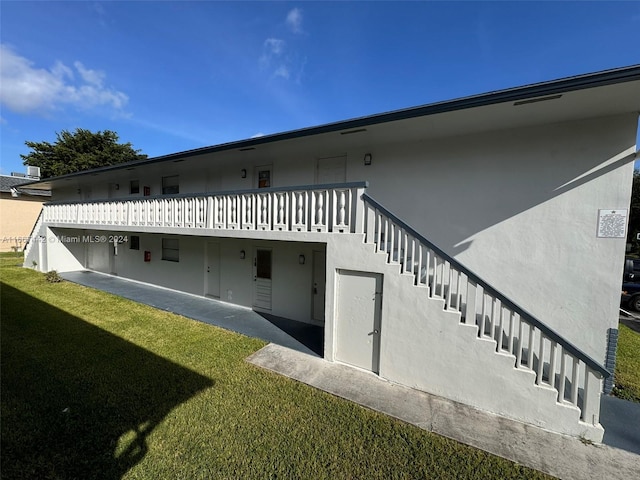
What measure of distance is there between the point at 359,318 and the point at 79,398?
4.45 m

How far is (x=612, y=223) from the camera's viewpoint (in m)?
4.31

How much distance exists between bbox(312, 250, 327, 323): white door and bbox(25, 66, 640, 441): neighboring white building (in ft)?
1.44

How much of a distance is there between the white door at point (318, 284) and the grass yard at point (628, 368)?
5757 millimetres

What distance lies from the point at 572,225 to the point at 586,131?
1535mm

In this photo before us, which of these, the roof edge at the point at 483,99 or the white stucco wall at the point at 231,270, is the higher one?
the roof edge at the point at 483,99

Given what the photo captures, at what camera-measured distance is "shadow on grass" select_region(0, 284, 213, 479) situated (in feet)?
9.55

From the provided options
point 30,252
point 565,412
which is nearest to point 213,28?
point 565,412

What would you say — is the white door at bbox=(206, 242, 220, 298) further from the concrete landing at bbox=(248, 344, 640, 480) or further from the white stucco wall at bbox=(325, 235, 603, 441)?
the white stucco wall at bbox=(325, 235, 603, 441)

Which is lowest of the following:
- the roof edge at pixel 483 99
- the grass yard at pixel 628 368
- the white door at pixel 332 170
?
the grass yard at pixel 628 368

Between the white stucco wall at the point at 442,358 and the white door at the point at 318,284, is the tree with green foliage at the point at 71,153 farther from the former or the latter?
the white stucco wall at the point at 442,358

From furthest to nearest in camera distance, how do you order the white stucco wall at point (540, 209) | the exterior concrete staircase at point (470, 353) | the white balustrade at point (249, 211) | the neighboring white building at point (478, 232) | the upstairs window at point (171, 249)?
the upstairs window at point (171, 249), the white balustrade at point (249, 211), the white stucco wall at point (540, 209), the neighboring white building at point (478, 232), the exterior concrete staircase at point (470, 353)

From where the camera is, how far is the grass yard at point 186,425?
2898 mm

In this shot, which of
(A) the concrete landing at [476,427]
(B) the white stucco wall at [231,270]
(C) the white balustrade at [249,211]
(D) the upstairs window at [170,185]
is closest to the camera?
(A) the concrete landing at [476,427]

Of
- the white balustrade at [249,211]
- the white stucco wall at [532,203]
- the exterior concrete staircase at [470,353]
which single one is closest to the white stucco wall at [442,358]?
the exterior concrete staircase at [470,353]
